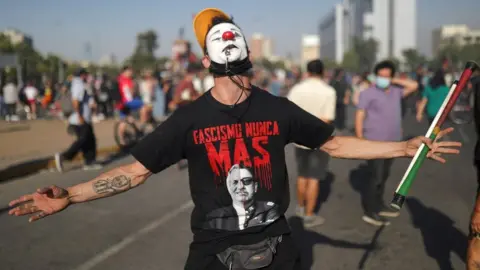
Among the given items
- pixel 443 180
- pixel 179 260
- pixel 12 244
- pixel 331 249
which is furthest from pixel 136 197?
pixel 443 180

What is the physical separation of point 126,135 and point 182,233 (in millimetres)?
6951

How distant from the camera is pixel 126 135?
12.3m

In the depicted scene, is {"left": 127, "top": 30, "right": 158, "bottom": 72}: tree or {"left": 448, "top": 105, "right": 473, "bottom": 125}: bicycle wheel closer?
{"left": 448, "top": 105, "right": 473, "bottom": 125}: bicycle wheel

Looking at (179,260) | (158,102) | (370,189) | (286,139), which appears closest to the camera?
(286,139)

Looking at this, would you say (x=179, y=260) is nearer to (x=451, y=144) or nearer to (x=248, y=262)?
(x=248, y=262)

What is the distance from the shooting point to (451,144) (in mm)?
2721

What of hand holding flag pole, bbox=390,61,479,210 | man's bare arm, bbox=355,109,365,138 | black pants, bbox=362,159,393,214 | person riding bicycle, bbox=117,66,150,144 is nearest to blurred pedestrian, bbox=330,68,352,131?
person riding bicycle, bbox=117,66,150,144

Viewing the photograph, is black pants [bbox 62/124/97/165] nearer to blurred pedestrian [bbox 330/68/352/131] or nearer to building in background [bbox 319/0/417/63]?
blurred pedestrian [bbox 330/68/352/131]

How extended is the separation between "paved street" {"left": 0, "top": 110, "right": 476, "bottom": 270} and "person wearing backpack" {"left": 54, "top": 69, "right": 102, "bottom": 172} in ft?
5.45

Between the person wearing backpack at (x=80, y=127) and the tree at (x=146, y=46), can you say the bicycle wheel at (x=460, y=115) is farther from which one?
the tree at (x=146, y=46)

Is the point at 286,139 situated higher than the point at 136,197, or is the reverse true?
the point at 286,139

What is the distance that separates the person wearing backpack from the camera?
31.6 ft

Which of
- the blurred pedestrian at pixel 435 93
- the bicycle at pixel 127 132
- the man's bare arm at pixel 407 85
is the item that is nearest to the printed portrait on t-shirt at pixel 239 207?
the man's bare arm at pixel 407 85

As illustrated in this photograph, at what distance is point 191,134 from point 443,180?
22.5 ft
